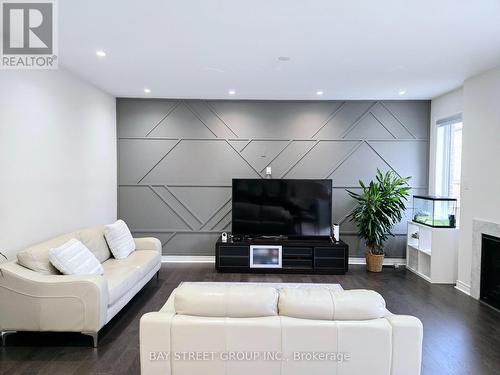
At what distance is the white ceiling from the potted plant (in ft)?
5.09

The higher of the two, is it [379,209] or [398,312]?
[379,209]

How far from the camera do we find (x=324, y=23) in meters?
2.80

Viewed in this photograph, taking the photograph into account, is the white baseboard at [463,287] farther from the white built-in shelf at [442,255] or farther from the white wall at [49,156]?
the white wall at [49,156]

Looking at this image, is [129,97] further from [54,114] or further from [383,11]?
[383,11]

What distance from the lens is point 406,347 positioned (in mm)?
1789

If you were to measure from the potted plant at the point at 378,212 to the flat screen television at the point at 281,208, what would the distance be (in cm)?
56

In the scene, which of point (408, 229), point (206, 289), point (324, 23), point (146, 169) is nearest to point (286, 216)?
point (408, 229)

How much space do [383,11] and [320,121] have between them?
3.18m

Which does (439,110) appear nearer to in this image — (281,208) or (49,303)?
(281,208)

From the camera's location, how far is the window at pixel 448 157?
17.0ft

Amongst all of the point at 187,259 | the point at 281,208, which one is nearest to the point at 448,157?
the point at 281,208
